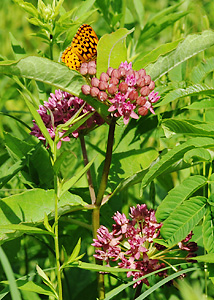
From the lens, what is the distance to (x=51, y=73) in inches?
54.6

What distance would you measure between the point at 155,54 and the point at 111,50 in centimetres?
17

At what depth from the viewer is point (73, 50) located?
66.6 inches

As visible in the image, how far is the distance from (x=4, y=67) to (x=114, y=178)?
2.18 feet

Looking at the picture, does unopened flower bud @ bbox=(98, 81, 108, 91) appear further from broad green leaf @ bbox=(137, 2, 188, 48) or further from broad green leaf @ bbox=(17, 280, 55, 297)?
broad green leaf @ bbox=(137, 2, 188, 48)

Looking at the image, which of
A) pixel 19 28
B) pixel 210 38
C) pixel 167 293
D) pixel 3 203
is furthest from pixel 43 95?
pixel 19 28

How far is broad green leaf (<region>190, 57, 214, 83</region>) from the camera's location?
6.15 ft

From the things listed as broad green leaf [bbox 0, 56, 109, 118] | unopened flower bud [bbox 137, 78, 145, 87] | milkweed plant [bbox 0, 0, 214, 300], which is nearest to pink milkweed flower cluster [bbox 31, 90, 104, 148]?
milkweed plant [bbox 0, 0, 214, 300]

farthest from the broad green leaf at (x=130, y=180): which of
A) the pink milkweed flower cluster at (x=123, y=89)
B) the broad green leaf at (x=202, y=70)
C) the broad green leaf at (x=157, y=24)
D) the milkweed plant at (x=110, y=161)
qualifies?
the broad green leaf at (x=157, y=24)

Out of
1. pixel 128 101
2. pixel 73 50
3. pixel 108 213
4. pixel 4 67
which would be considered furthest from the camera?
pixel 108 213

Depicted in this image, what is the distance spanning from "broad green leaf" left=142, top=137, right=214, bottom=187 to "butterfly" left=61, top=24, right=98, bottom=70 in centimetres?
52

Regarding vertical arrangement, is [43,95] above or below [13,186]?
above

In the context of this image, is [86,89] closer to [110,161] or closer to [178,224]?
[110,161]

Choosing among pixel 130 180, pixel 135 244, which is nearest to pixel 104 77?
pixel 130 180

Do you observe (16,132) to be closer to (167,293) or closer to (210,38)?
(167,293)
